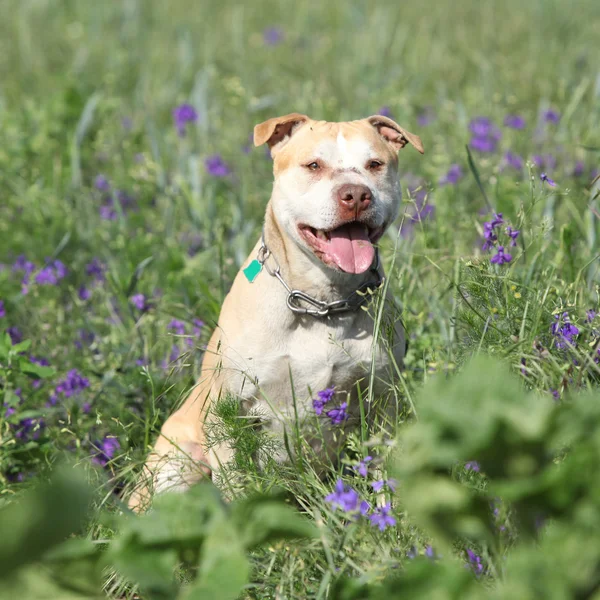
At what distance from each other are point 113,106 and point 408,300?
10.0 feet

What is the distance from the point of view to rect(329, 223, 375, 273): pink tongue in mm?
2881

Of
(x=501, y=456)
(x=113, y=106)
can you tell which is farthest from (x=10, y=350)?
(x=113, y=106)

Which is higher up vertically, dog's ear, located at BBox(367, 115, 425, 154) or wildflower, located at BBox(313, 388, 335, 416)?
dog's ear, located at BBox(367, 115, 425, 154)

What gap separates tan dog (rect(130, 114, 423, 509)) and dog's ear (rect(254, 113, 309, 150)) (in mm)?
121

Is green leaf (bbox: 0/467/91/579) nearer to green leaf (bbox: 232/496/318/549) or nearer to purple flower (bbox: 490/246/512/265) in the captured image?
green leaf (bbox: 232/496/318/549)

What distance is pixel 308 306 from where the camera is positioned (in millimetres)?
2988

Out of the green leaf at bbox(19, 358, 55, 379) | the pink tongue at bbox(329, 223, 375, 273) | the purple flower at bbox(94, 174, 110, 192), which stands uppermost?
the pink tongue at bbox(329, 223, 375, 273)

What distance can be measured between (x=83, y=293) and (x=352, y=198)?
1765 millimetres

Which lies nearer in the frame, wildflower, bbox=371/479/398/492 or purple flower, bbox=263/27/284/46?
wildflower, bbox=371/479/398/492

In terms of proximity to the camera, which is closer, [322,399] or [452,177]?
[322,399]

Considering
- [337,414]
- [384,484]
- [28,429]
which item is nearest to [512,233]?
[337,414]

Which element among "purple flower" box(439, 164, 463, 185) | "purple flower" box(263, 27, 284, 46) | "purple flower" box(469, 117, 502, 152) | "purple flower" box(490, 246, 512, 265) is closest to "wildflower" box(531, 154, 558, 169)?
"purple flower" box(469, 117, 502, 152)

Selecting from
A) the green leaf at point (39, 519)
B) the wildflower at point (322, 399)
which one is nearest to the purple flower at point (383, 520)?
the wildflower at point (322, 399)

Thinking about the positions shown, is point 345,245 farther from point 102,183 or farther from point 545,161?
point 102,183
